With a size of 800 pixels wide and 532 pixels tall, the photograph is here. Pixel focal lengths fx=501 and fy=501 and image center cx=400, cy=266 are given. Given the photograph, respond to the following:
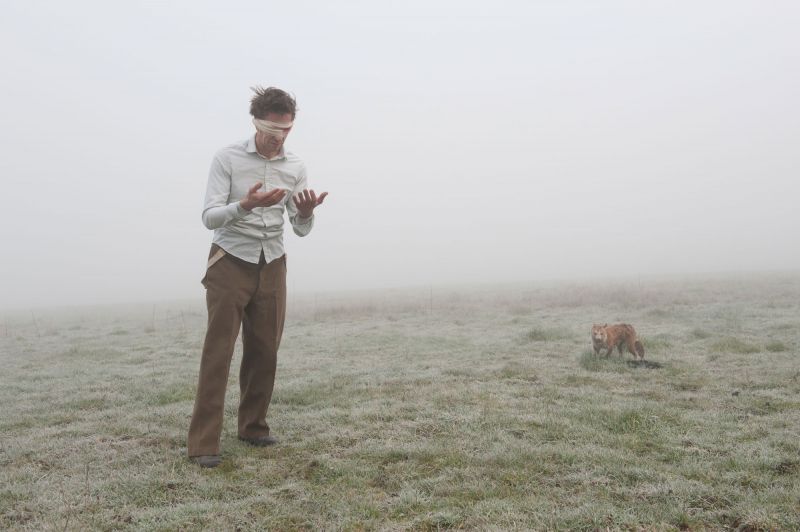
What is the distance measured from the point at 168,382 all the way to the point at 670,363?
23.9 feet

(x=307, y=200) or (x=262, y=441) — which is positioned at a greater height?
(x=307, y=200)

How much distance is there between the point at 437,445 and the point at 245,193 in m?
2.46

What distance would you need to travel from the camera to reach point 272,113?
3678 mm

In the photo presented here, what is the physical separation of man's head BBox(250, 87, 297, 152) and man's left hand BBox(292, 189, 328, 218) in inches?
17.3

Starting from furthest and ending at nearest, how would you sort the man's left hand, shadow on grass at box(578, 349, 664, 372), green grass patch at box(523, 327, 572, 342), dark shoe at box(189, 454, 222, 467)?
green grass patch at box(523, 327, 572, 342), shadow on grass at box(578, 349, 664, 372), the man's left hand, dark shoe at box(189, 454, 222, 467)

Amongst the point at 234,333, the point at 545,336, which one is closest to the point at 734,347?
the point at 545,336

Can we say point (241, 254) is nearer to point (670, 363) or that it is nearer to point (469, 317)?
point (670, 363)

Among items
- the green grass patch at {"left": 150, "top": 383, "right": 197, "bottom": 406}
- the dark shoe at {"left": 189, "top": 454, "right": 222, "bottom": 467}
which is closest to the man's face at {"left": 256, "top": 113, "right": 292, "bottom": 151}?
the dark shoe at {"left": 189, "top": 454, "right": 222, "bottom": 467}

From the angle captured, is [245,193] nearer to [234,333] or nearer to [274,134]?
[274,134]

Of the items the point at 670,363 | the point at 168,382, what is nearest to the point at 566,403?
the point at 670,363

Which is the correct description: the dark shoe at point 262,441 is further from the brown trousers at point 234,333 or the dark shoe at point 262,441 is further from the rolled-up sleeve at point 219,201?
the rolled-up sleeve at point 219,201

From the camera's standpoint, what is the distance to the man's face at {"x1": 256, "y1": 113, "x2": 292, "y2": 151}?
368 centimetres

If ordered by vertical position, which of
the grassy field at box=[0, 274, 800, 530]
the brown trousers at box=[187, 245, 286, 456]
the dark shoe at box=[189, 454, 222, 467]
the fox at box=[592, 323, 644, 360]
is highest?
the brown trousers at box=[187, 245, 286, 456]

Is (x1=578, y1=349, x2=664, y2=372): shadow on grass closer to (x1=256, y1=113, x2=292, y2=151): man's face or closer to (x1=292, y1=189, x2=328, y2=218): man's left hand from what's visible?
(x1=292, y1=189, x2=328, y2=218): man's left hand
